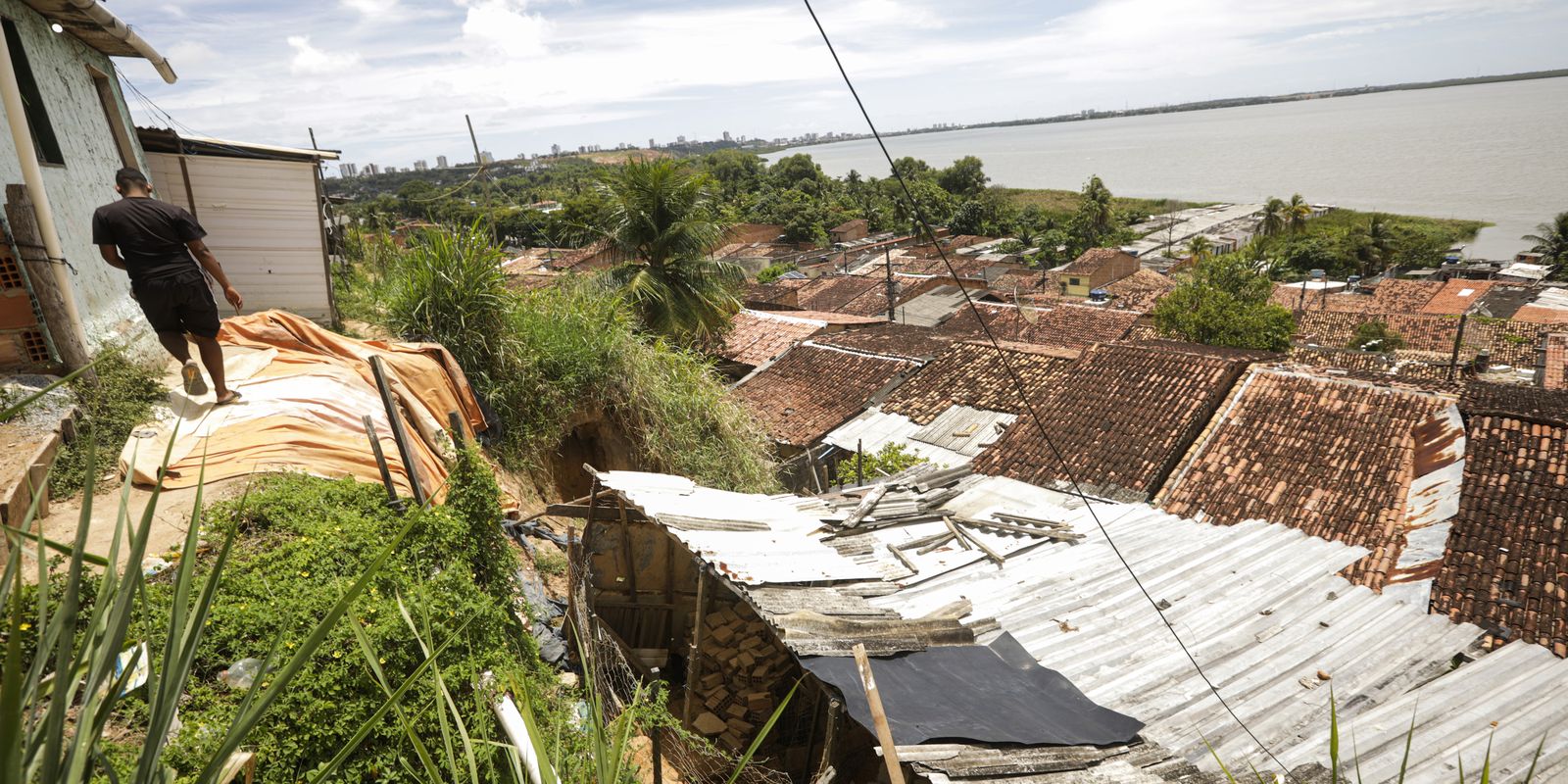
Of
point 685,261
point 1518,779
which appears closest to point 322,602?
point 1518,779

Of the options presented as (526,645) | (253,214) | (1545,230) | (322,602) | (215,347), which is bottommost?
(1545,230)

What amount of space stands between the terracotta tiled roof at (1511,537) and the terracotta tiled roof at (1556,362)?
1317 centimetres

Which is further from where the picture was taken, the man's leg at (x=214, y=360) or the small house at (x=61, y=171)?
the man's leg at (x=214, y=360)

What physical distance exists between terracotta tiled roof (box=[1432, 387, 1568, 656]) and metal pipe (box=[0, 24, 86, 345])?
10374 mm

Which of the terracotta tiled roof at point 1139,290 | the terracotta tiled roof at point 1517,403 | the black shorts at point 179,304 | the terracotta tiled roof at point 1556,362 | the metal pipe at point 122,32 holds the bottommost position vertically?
the terracotta tiled roof at point 1139,290

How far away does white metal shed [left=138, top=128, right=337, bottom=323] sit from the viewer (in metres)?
9.33

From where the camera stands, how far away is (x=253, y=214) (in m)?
9.51

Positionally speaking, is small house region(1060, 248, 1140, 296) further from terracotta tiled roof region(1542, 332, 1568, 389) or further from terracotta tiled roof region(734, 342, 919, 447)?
terracotta tiled roof region(734, 342, 919, 447)

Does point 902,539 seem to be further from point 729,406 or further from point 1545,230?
point 1545,230

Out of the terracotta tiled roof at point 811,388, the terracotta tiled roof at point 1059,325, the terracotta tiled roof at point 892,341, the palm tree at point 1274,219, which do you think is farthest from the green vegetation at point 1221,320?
the palm tree at point 1274,219

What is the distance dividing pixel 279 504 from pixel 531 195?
57933 mm

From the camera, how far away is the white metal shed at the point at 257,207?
933cm

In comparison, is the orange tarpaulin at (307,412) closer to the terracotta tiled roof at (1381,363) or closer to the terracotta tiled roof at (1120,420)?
the terracotta tiled roof at (1120,420)

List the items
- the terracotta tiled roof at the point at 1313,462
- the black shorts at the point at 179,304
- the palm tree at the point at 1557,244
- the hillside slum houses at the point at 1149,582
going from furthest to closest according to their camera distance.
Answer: the palm tree at the point at 1557,244
the terracotta tiled roof at the point at 1313,462
the black shorts at the point at 179,304
the hillside slum houses at the point at 1149,582
